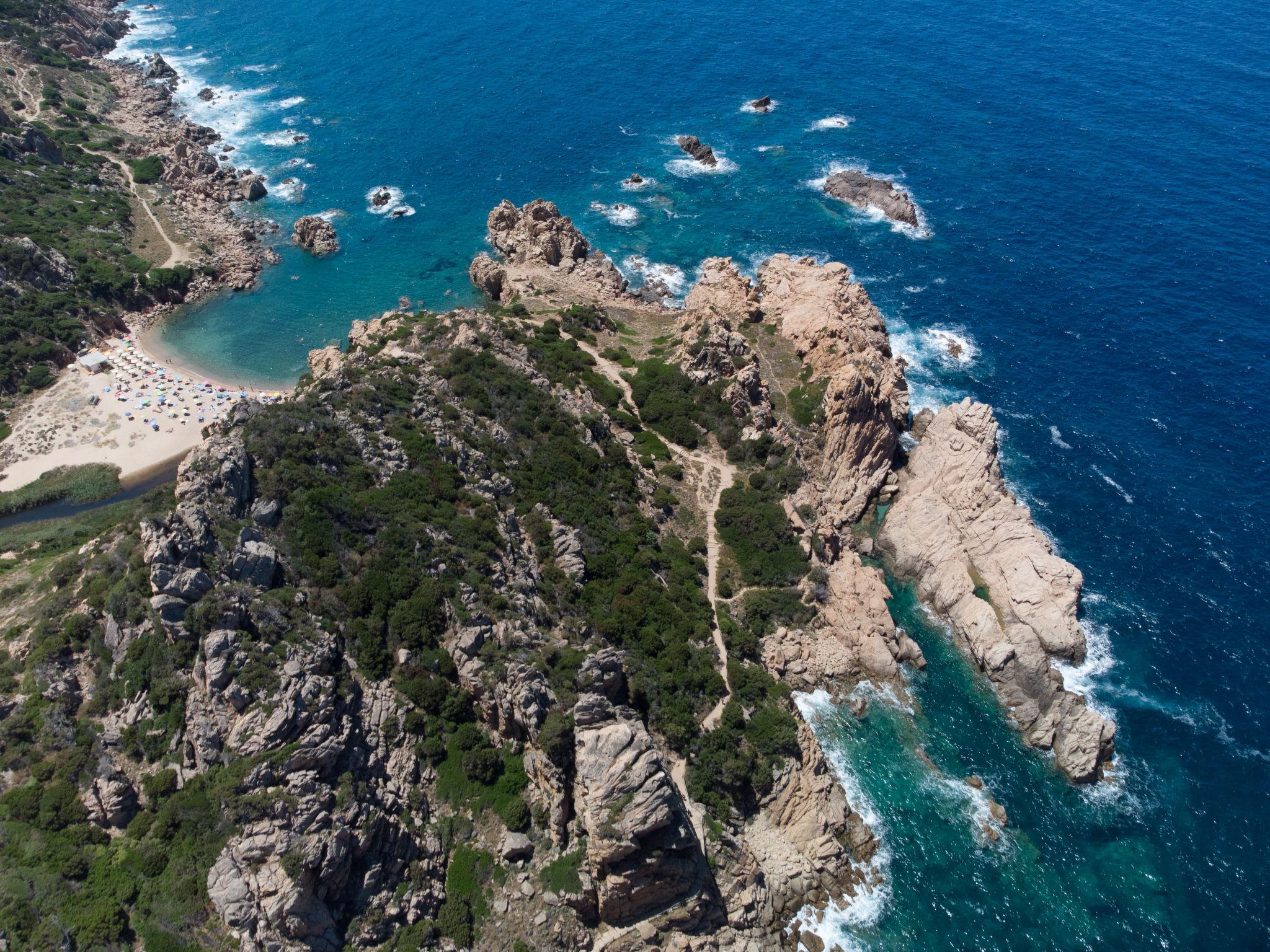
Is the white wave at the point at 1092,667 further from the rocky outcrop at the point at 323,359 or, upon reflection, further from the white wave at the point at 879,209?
the rocky outcrop at the point at 323,359

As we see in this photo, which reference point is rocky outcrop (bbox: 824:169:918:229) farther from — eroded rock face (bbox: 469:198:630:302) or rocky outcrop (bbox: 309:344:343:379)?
rocky outcrop (bbox: 309:344:343:379)

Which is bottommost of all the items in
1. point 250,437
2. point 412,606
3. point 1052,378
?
point 1052,378

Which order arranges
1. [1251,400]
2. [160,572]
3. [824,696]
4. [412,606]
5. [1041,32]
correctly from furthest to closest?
[1041,32] → [1251,400] → [824,696] → [412,606] → [160,572]

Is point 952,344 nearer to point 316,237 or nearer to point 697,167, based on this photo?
point 697,167

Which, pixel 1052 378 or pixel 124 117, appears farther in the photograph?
pixel 124 117

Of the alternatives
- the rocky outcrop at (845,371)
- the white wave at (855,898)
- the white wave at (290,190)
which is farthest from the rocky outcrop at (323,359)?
the white wave at (855,898)

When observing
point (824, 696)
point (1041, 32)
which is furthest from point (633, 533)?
point (1041, 32)

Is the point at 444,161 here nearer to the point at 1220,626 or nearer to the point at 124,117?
the point at 124,117
